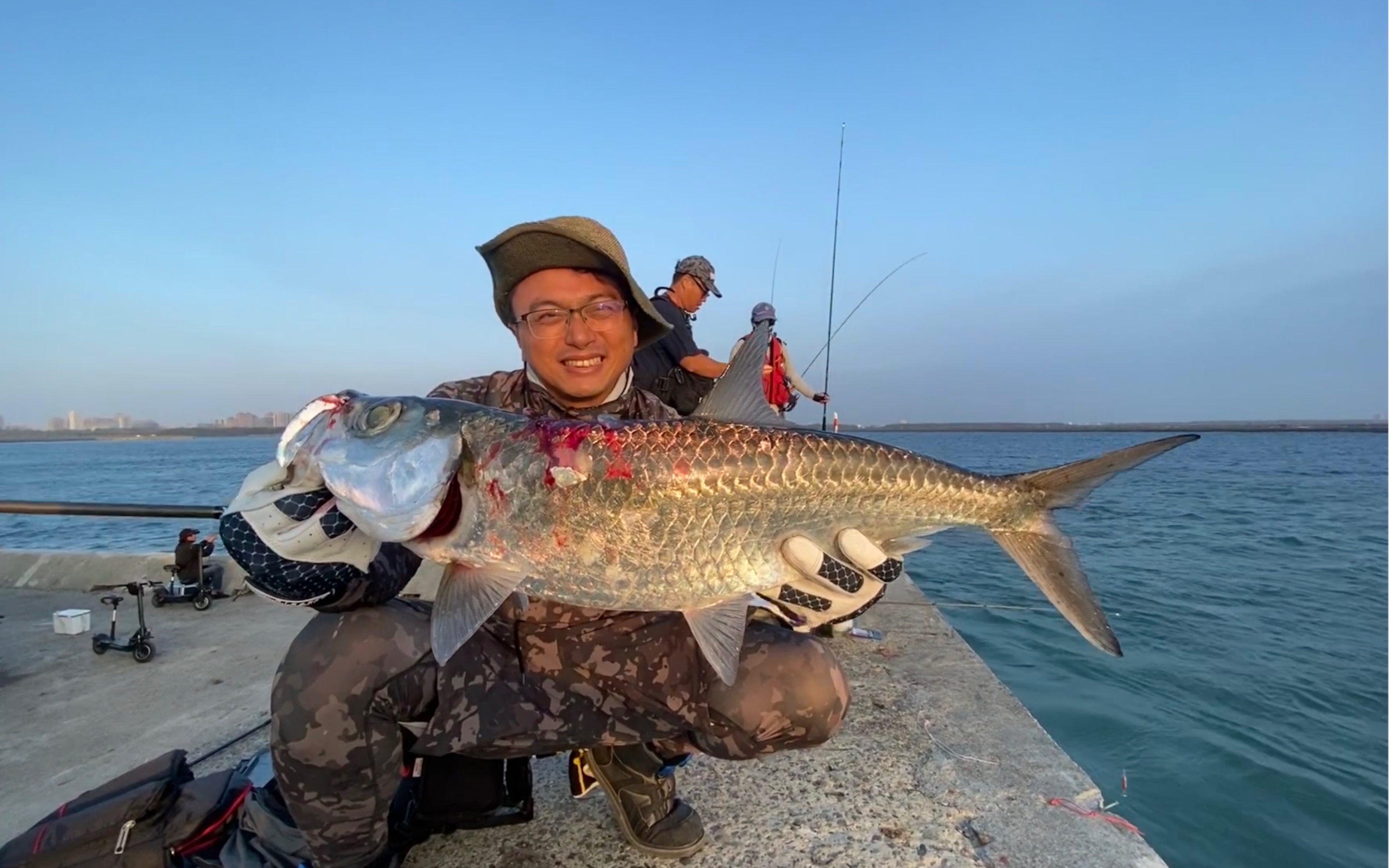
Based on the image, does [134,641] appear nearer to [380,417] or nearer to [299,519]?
[299,519]

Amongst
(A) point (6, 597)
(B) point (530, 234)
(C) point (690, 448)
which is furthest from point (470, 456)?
(A) point (6, 597)

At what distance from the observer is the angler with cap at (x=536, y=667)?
6.72 ft

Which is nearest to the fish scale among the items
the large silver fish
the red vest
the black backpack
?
the large silver fish

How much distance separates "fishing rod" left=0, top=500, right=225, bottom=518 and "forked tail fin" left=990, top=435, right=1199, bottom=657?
507 centimetres

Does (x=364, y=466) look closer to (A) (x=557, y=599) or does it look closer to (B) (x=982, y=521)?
(A) (x=557, y=599)

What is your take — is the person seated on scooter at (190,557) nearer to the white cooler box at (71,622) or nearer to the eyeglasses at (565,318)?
the white cooler box at (71,622)

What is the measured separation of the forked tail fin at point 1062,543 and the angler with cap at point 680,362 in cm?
304

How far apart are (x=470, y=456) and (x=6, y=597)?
7.77 meters

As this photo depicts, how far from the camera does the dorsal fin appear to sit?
246 centimetres

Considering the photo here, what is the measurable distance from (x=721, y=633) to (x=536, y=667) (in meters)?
0.65

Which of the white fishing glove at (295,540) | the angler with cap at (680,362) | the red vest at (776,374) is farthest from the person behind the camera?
the red vest at (776,374)

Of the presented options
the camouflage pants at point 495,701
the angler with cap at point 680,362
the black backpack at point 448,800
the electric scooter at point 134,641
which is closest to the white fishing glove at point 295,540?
the camouflage pants at point 495,701

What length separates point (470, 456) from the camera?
2.21 meters

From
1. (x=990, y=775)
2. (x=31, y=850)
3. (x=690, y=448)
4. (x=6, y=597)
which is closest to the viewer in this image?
(x=31, y=850)
